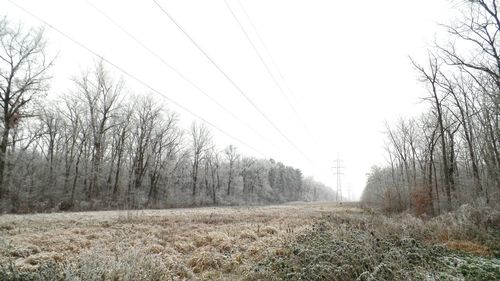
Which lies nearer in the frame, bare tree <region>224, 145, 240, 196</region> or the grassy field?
the grassy field

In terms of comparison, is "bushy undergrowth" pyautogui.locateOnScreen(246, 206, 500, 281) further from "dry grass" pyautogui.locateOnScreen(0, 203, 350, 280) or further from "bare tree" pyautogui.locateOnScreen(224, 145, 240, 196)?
"bare tree" pyautogui.locateOnScreen(224, 145, 240, 196)

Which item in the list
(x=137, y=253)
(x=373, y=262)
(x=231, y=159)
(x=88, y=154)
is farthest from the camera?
(x=231, y=159)

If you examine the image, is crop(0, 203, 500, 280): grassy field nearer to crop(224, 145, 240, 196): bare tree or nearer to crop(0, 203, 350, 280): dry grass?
crop(0, 203, 350, 280): dry grass

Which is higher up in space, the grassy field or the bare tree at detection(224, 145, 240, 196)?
the bare tree at detection(224, 145, 240, 196)

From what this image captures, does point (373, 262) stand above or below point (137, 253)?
below

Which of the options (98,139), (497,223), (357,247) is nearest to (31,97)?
(98,139)

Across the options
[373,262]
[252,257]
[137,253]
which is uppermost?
[137,253]

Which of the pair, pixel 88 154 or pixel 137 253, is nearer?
pixel 137 253

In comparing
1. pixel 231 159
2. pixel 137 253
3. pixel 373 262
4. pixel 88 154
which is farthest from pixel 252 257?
pixel 231 159

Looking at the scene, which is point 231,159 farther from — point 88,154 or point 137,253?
point 137,253

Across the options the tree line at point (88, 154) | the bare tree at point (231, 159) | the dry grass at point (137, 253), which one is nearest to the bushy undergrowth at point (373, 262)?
the dry grass at point (137, 253)

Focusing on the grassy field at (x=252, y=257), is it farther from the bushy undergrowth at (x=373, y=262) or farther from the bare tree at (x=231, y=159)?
the bare tree at (x=231, y=159)

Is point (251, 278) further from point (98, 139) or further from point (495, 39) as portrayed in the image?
point (98, 139)

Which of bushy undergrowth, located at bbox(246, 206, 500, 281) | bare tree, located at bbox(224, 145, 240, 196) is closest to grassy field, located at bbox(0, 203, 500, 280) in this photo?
bushy undergrowth, located at bbox(246, 206, 500, 281)
